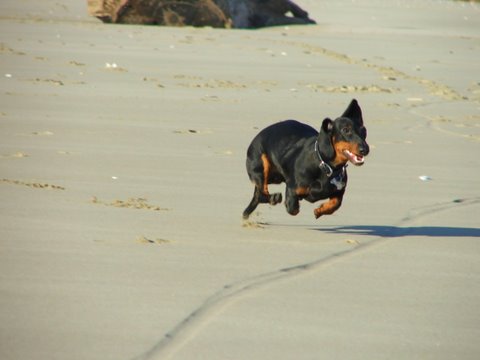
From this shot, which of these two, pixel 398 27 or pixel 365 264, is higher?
pixel 365 264

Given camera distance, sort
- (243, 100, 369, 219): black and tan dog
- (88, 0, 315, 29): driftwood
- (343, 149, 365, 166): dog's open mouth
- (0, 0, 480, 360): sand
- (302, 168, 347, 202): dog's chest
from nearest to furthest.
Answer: (0, 0, 480, 360): sand → (343, 149, 365, 166): dog's open mouth → (243, 100, 369, 219): black and tan dog → (302, 168, 347, 202): dog's chest → (88, 0, 315, 29): driftwood

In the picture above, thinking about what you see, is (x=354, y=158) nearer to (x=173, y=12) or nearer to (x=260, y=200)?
(x=260, y=200)

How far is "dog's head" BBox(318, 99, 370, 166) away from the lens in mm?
6695

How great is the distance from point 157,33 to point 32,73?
658 centimetres

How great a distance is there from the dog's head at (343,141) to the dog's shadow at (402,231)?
53 cm

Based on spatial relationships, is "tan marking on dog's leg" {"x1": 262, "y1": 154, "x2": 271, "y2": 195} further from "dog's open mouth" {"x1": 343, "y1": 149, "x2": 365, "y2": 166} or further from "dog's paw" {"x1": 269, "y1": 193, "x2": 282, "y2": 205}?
"dog's open mouth" {"x1": 343, "y1": 149, "x2": 365, "y2": 166}

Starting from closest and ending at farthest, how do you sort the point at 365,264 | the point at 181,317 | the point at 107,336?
the point at 107,336 → the point at 181,317 → the point at 365,264

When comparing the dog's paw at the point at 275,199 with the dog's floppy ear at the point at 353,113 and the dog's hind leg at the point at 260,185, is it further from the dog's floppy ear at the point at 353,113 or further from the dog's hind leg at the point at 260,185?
the dog's floppy ear at the point at 353,113

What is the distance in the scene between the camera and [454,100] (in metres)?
13.6

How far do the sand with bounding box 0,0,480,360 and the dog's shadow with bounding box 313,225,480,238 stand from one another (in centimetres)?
3

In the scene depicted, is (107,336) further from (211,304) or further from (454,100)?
(454,100)

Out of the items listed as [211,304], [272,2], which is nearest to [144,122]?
[211,304]

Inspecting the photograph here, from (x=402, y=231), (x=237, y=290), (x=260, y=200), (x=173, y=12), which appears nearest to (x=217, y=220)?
(x=260, y=200)

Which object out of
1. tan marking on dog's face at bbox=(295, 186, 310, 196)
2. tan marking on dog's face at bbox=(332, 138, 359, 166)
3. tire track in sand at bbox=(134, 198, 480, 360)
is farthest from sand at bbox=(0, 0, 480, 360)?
tan marking on dog's face at bbox=(332, 138, 359, 166)
